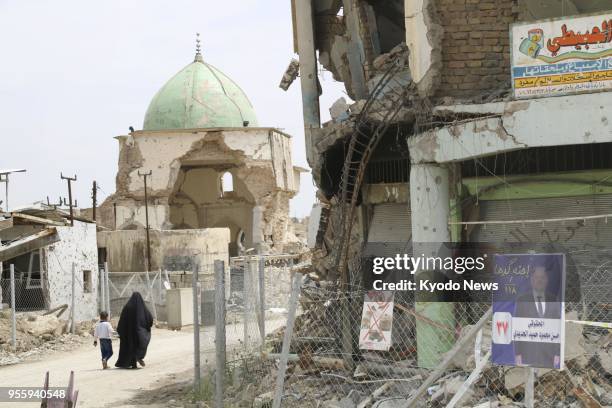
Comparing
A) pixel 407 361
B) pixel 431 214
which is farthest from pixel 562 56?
pixel 407 361

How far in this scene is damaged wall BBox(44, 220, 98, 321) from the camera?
2358 centimetres

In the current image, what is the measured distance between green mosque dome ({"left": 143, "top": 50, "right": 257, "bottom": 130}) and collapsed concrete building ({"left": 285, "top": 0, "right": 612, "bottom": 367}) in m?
24.2

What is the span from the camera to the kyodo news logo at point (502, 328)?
614 centimetres

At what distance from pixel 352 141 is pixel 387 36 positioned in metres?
4.21

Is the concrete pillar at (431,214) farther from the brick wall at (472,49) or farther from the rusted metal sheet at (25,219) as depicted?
the rusted metal sheet at (25,219)

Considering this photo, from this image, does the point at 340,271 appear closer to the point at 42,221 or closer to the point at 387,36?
the point at 387,36

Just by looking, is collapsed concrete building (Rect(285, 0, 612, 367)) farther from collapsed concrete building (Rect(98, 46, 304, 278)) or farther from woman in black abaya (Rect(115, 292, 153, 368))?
collapsed concrete building (Rect(98, 46, 304, 278))

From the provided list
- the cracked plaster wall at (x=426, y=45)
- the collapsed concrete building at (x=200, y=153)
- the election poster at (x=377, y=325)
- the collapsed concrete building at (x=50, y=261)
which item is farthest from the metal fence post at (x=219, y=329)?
the collapsed concrete building at (x=200, y=153)

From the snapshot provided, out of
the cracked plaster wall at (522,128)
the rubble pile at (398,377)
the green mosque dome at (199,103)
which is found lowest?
the rubble pile at (398,377)

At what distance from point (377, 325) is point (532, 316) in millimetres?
2796

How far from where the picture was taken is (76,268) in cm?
2481

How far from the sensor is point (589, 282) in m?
10.9

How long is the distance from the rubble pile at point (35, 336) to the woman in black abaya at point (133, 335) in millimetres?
3487

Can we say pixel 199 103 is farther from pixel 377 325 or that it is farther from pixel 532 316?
pixel 532 316
